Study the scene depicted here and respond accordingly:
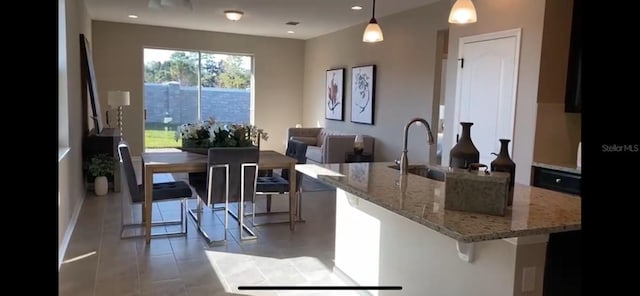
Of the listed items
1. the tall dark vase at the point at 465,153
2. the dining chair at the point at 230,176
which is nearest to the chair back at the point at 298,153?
the dining chair at the point at 230,176

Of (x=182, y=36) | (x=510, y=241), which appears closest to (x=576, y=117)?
(x=510, y=241)

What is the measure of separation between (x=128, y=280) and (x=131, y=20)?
640cm

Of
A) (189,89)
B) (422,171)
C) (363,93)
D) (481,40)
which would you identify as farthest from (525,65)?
(189,89)

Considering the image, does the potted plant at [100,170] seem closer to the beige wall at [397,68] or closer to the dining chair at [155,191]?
the dining chair at [155,191]

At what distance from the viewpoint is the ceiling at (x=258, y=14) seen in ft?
20.4

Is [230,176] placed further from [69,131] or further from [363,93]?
[363,93]

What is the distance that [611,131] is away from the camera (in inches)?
18.2

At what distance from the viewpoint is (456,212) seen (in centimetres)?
174

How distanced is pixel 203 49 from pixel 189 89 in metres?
0.87

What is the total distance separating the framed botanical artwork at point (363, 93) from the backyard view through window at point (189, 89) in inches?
114

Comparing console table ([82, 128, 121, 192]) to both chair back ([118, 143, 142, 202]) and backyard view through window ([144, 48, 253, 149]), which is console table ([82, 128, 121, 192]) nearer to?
chair back ([118, 143, 142, 202])

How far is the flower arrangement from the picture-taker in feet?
14.5

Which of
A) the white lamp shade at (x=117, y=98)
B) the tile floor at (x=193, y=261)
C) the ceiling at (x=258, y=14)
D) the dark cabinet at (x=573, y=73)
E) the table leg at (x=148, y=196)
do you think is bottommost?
the tile floor at (x=193, y=261)
